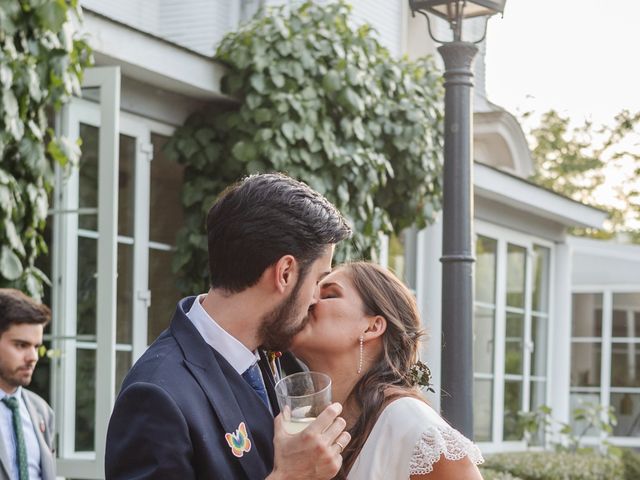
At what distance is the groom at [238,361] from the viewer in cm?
256

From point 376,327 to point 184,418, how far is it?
0.99 metres

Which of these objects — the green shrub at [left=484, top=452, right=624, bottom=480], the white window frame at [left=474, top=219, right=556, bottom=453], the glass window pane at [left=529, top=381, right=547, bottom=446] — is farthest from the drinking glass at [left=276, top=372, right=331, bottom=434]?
the glass window pane at [left=529, top=381, right=547, bottom=446]

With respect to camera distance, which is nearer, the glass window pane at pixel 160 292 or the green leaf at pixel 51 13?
the green leaf at pixel 51 13

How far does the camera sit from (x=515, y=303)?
14445 millimetres

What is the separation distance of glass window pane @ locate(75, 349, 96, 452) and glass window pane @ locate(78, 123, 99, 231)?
750 mm

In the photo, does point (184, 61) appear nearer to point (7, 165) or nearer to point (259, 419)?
point (7, 165)

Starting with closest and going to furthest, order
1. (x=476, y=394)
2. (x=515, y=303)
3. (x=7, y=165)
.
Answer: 1. (x=7, y=165)
2. (x=476, y=394)
3. (x=515, y=303)

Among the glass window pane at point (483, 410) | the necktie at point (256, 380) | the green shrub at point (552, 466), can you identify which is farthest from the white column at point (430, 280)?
the necktie at point (256, 380)

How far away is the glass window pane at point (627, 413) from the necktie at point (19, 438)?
49.5ft

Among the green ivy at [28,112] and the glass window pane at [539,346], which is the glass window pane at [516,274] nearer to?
the glass window pane at [539,346]

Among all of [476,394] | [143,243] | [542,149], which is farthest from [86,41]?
[542,149]

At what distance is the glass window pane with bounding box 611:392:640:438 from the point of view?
63.1 feet

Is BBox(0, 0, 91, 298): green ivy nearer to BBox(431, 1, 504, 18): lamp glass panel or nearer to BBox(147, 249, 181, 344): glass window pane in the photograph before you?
BBox(431, 1, 504, 18): lamp glass panel

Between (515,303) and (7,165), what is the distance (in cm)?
935
